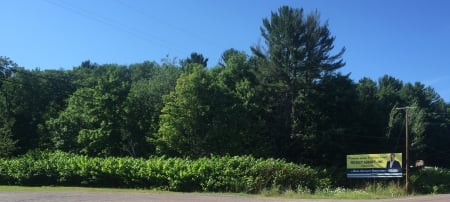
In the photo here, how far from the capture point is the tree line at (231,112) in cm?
5781

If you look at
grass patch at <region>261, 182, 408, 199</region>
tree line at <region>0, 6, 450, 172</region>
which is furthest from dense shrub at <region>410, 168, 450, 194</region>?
grass patch at <region>261, 182, 408, 199</region>

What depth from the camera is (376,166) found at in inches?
1812

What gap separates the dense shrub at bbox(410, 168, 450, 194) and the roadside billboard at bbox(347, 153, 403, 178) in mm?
8888

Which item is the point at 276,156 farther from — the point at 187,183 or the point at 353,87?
the point at 187,183

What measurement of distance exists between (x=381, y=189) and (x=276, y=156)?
2094cm

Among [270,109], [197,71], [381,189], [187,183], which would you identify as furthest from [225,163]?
[270,109]

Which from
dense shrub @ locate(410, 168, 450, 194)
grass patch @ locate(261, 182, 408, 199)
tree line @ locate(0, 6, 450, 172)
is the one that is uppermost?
tree line @ locate(0, 6, 450, 172)

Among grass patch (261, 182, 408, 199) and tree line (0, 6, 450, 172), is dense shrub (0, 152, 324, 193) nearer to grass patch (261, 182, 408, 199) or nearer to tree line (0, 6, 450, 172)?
grass patch (261, 182, 408, 199)

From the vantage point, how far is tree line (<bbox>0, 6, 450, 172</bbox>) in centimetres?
5781

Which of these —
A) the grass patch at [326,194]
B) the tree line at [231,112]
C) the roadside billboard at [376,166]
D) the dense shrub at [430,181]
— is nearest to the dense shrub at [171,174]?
the grass patch at [326,194]

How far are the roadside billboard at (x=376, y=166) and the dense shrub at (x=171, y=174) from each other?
6947 mm

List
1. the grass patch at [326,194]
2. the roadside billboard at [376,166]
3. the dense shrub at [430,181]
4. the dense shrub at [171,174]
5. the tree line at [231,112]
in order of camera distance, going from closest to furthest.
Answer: the grass patch at [326,194]
the dense shrub at [171,174]
the roadside billboard at [376,166]
the dense shrub at [430,181]
the tree line at [231,112]

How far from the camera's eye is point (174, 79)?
235 ft

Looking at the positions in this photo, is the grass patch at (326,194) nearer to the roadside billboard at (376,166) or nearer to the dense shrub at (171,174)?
the dense shrub at (171,174)
